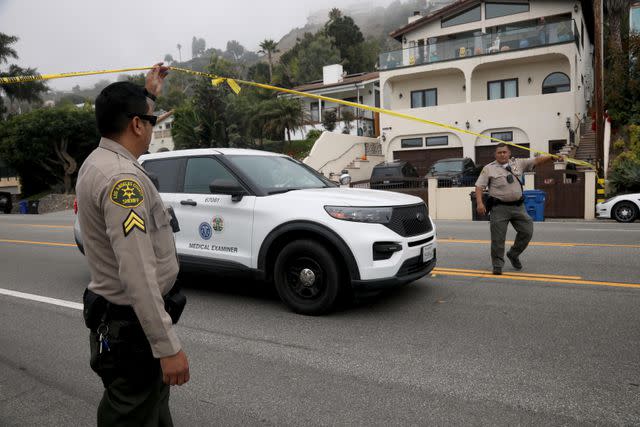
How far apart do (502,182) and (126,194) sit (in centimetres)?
609

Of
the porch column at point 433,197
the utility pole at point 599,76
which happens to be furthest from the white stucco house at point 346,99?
the utility pole at point 599,76

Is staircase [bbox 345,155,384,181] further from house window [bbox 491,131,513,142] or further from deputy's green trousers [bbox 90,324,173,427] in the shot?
deputy's green trousers [bbox 90,324,173,427]

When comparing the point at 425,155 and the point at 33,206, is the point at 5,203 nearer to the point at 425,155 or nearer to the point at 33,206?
the point at 33,206

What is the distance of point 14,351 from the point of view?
4.75 metres

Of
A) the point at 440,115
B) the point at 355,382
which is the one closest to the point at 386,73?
the point at 440,115

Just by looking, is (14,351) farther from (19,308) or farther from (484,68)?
(484,68)

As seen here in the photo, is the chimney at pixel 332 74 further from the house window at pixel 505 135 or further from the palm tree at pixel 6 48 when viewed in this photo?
the palm tree at pixel 6 48

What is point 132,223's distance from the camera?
78.1 inches

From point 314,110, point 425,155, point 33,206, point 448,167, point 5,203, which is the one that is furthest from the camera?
point 314,110

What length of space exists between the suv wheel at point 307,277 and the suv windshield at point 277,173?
85 centimetres

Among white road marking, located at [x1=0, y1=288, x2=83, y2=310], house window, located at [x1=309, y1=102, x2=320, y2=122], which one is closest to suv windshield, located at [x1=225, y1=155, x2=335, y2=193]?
white road marking, located at [x1=0, y1=288, x2=83, y2=310]

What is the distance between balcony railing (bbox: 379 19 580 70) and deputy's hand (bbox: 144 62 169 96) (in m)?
28.4

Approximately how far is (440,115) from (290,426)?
94.1 ft

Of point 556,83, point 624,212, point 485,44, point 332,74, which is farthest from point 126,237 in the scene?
point 332,74
